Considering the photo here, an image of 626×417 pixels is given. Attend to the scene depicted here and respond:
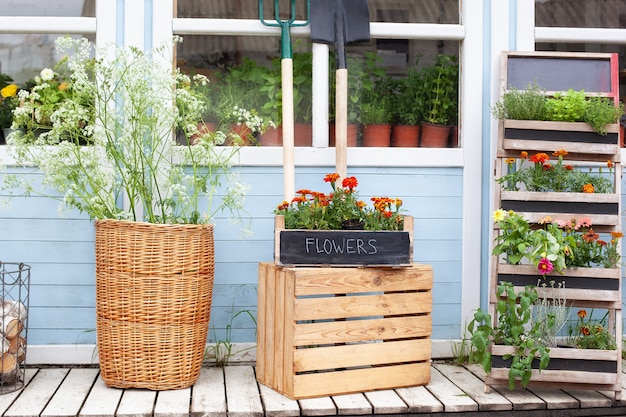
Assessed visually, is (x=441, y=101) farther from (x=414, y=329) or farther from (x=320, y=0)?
(x=414, y=329)

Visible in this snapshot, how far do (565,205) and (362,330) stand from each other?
101cm

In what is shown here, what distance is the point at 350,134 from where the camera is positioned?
12.9ft

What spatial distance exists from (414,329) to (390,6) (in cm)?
157

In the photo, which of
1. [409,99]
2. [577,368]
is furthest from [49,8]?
[577,368]

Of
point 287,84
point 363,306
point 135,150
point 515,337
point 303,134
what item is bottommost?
point 515,337

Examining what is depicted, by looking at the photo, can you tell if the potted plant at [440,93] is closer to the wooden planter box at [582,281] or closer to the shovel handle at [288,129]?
the shovel handle at [288,129]

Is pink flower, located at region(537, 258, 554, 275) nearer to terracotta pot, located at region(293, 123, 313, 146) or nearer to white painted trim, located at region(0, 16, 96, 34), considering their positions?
terracotta pot, located at region(293, 123, 313, 146)

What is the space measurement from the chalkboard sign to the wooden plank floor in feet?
4.54

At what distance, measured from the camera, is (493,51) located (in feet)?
12.9

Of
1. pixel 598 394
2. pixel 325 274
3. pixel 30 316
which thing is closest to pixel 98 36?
pixel 30 316

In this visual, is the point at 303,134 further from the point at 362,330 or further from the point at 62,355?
the point at 62,355

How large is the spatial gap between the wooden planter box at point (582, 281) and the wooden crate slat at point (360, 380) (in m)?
0.45

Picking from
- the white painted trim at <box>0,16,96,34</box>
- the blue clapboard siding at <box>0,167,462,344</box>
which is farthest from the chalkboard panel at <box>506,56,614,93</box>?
the white painted trim at <box>0,16,96,34</box>

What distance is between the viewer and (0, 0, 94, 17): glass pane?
375 cm
